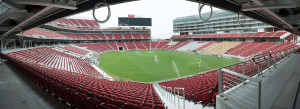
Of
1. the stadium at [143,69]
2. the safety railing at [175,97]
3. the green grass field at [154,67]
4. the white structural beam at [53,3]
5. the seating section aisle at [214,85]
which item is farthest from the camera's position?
the green grass field at [154,67]

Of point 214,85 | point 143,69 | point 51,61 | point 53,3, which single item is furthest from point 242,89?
point 51,61

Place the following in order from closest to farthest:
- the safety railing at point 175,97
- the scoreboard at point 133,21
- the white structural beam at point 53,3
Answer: the white structural beam at point 53,3 < the safety railing at point 175,97 < the scoreboard at point 133,21

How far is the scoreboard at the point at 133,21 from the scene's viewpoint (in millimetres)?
63781

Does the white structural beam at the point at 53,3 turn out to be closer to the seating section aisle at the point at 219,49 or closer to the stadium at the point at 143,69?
the stadium at the point at 143,69

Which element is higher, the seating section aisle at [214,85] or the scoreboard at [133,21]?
the scoreboard at [133,21]

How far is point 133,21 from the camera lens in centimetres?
6512

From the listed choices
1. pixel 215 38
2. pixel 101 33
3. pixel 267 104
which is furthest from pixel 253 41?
pixel 101 33

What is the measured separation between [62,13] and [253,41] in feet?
167

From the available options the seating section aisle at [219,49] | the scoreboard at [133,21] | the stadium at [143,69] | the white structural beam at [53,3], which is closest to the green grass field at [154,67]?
the stadium at [143,69]

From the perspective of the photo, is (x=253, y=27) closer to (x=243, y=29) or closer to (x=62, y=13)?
(x=243, y=29)

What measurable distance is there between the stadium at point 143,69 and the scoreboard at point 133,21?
417 millimetres

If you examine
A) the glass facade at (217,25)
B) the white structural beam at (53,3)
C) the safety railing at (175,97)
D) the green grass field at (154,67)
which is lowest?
the green grass field at (154,67)

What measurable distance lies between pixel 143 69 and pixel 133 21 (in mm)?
45272

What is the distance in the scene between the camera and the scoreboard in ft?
209
